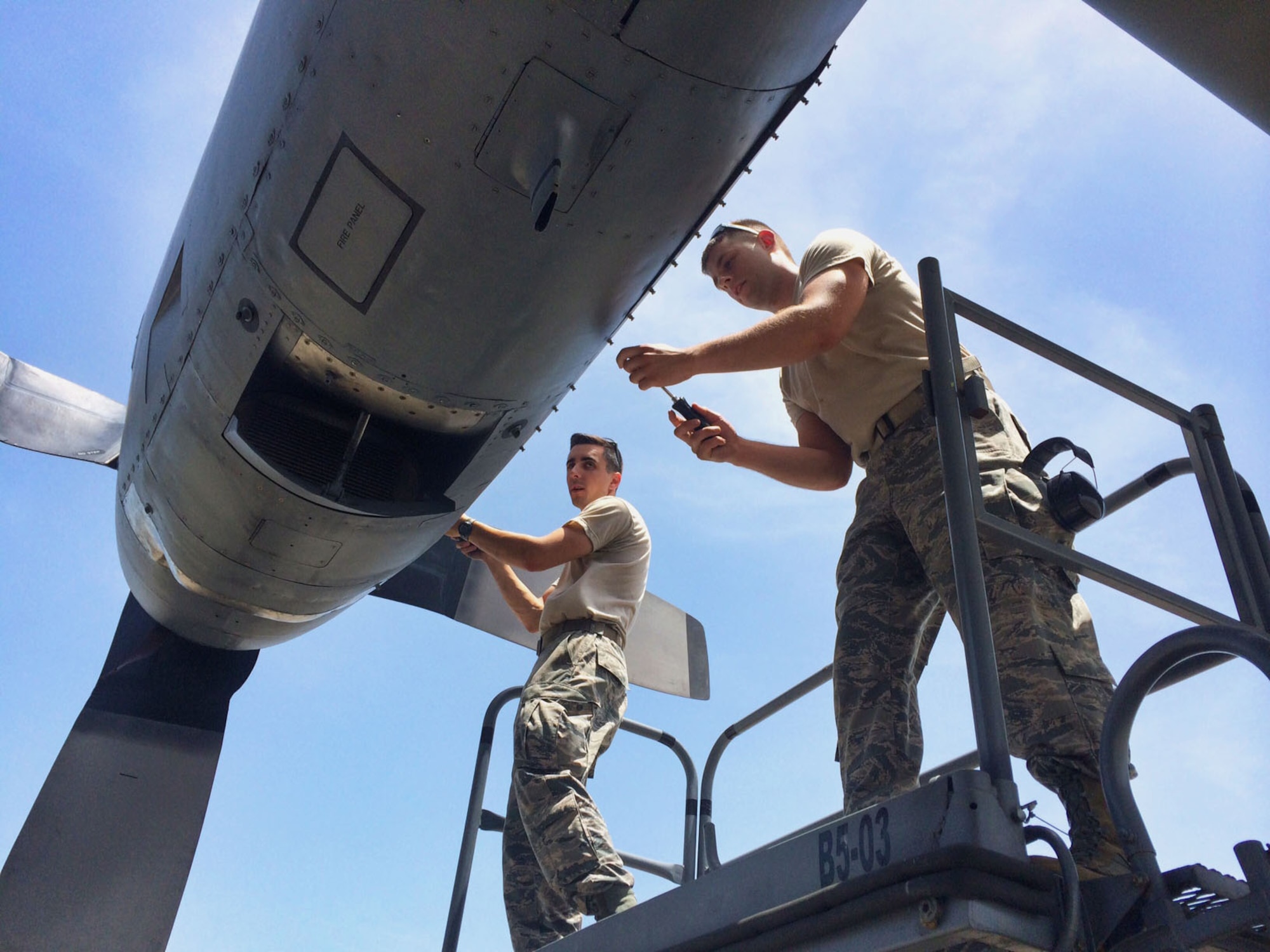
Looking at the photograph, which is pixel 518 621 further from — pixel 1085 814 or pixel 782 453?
pixel 1085 814

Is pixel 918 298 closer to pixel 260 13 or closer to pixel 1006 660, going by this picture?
pixel 1006 660

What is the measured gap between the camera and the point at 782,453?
3010 millimetres

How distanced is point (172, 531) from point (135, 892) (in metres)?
2.10

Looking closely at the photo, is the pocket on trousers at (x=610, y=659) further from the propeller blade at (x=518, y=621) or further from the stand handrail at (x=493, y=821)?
the propeller blade at (x=518, y=621)

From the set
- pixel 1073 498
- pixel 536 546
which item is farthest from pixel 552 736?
pixel 1073 498

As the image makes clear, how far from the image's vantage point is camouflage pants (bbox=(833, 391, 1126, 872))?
6.27 feet

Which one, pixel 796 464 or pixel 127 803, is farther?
pixel 127 803

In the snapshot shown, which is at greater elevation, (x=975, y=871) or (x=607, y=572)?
(x=607, y=572)

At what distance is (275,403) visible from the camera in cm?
327

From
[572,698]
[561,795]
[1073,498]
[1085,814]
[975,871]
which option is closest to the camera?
[975,871]

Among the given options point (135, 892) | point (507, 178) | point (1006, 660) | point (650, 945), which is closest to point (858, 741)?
point (1006, 660)

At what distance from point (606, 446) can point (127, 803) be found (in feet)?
10.4

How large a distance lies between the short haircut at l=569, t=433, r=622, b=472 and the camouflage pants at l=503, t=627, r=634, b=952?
0.98 m

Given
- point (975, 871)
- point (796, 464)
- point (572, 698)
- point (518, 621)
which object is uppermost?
point (518, 621)
